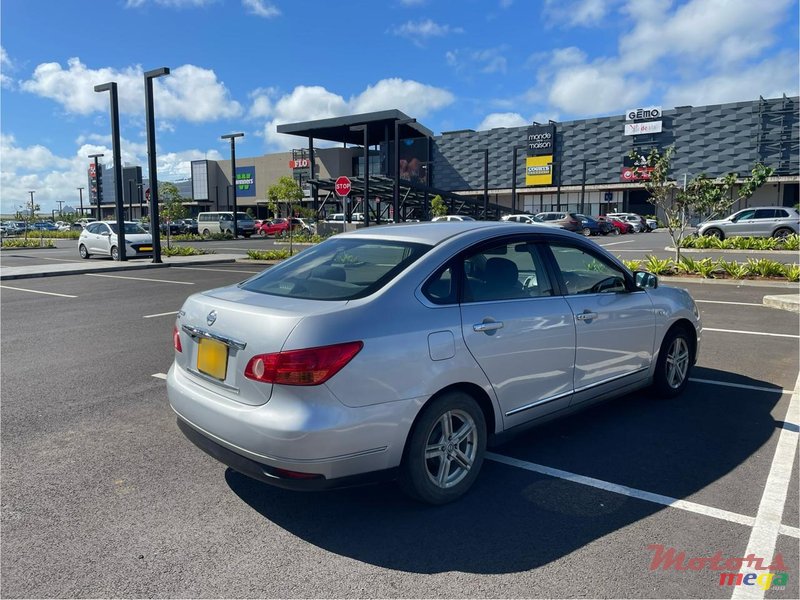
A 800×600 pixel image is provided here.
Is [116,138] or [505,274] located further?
[116,138]

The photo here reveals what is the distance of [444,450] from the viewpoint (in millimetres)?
3549

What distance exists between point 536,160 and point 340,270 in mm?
68014

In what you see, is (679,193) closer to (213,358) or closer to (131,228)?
(213,358)

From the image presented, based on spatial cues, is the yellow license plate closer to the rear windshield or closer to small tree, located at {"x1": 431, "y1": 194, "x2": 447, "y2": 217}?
the rear windshield

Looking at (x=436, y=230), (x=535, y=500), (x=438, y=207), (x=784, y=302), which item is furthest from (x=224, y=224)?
(x=535, y=500)

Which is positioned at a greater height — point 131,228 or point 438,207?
point 438,207

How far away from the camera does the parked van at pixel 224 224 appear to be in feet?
150

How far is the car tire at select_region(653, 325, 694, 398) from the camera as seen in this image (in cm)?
534

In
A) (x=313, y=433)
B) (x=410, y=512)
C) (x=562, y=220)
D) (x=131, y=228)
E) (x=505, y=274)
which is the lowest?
(x=410, y=512)

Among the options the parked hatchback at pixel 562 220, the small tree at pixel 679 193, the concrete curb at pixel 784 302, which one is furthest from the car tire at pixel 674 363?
the parked hatchback at pixel 562 220

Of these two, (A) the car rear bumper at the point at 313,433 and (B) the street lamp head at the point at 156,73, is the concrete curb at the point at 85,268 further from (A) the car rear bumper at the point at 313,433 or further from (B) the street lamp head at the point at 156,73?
(A) the car rear bumper at the point at 313,433

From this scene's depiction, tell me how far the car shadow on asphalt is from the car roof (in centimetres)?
159

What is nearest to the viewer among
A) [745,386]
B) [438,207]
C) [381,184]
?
[745,386]

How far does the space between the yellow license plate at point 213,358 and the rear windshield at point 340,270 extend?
49 centimetres
